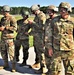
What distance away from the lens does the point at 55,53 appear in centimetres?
634

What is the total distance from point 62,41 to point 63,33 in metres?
0.17

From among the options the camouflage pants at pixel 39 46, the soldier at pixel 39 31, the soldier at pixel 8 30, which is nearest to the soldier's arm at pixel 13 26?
the soldier at pixel 8 30

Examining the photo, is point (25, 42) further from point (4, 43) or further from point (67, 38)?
point (67, 38)

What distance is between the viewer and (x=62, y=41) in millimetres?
6250

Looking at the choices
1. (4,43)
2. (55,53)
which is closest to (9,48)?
(4,43)

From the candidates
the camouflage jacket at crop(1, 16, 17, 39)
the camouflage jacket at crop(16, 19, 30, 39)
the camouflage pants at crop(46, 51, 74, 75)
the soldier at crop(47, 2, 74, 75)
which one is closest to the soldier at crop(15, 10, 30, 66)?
the camouflage jacket at crop(16, 19, 30, 39)

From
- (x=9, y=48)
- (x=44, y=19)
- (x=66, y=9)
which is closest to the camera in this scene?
(x=66, y=9)

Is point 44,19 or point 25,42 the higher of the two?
point 44,19

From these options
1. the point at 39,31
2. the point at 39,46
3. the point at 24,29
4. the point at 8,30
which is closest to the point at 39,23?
the point at 39,31

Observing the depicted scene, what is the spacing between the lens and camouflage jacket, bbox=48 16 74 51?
6.18 metres

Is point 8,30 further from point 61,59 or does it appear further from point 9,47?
point 61,59

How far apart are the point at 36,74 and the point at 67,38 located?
96.7 inches

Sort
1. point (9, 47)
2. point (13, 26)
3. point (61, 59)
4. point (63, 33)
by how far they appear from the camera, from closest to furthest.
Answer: point (63, 33) → point (61, 59) → point (13, 26) → point (9, 47)

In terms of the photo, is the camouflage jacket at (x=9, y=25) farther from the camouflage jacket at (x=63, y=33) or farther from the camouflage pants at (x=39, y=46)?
the camouflage jacket at (x=63, y=33)
